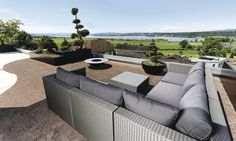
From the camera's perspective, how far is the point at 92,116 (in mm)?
1783

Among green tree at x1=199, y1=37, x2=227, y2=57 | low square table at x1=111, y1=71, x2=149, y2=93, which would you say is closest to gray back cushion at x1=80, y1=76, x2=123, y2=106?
low square table at x1=111, y1=71, x2=149, y2=93

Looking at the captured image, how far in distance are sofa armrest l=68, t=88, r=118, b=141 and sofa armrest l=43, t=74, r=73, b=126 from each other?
156mm

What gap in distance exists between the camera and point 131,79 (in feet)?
11.9

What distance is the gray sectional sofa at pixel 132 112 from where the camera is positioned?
1166 mm

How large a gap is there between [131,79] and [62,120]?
2079mm

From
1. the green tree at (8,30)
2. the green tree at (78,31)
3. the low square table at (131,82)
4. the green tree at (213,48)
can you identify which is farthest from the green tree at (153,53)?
the green tree at (213,48)

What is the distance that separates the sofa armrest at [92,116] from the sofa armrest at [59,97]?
0.16m

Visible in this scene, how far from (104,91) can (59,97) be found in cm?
105

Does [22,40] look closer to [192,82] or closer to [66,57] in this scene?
[66,57]

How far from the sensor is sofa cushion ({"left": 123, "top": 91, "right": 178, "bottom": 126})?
51.9 inches

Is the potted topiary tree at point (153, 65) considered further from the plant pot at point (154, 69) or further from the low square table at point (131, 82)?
the low square table at point (131, 82)

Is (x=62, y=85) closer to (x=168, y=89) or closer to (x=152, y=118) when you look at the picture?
(x=152, y=118)

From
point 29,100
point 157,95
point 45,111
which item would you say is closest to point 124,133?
point 157,95

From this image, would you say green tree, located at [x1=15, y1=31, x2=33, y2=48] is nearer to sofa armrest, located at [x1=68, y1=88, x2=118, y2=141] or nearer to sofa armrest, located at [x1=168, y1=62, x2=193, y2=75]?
sofa armrest, located at [x1=68, y1=88, x2=118, y2=141]
